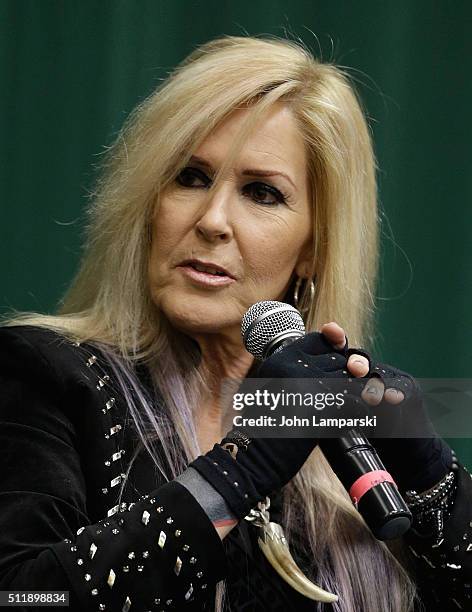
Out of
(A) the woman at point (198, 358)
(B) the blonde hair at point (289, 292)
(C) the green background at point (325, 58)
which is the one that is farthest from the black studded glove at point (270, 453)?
(C) the green background at point (325, 58)

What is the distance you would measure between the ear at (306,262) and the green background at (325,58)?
51 cm

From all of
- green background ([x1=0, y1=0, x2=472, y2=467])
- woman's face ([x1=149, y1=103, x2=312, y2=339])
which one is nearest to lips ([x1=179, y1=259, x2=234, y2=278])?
woman's face ([x1=149, y1=103, x2=312, y2=339])

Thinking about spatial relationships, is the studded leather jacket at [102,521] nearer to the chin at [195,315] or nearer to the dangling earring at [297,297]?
the chin at [195,315]

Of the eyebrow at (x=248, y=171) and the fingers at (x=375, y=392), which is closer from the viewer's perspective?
the fingers at (x=375, y=392)

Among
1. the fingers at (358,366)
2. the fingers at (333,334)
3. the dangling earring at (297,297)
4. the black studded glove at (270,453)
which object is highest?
the fingers at (333,334)

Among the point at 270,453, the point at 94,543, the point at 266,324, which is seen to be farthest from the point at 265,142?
the point at 94,543

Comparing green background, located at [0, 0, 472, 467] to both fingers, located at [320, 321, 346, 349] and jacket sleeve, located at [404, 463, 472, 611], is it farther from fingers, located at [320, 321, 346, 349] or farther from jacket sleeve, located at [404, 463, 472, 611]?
fingers, located at [320, 321, 346, 349]

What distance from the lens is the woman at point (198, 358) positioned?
3.80 ft

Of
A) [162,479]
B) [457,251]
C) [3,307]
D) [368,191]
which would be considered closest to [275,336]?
[162,479]

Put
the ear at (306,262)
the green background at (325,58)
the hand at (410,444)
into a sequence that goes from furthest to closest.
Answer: the green background at (325,58), the ear at (306,262), the hand at (410,444)

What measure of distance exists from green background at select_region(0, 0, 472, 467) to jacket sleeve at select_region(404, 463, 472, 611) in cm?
74

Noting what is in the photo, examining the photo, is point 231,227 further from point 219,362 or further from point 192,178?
point 219,362

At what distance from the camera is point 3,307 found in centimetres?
209

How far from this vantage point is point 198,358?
1.57 metres
